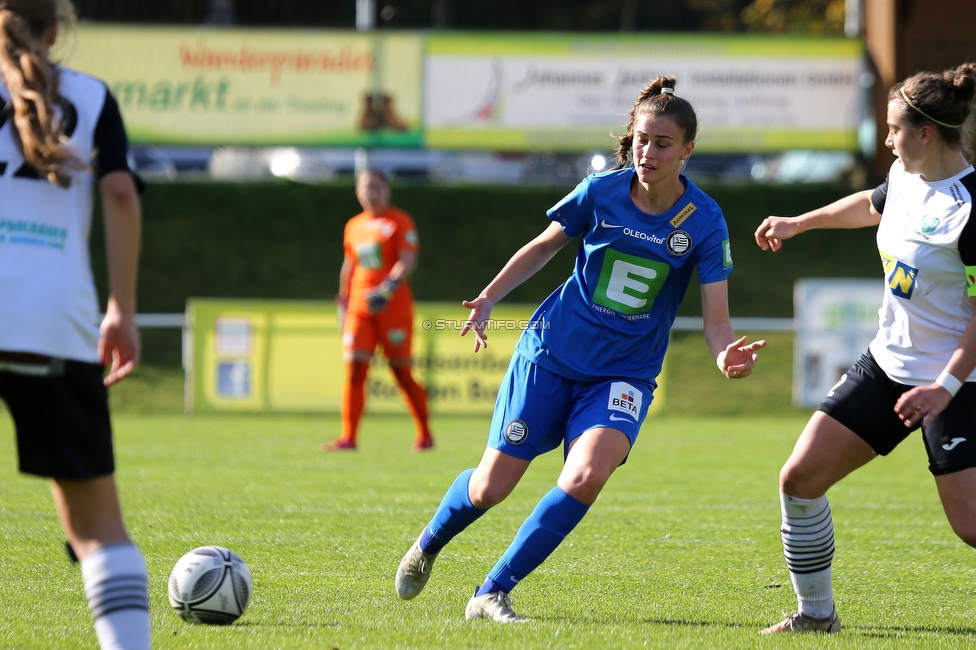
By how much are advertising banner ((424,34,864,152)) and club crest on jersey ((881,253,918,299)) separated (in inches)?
555

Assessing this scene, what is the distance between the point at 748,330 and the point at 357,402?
6.63 meters

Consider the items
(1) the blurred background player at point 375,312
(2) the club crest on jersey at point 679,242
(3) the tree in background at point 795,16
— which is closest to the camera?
(2) the club crest on jersey at point 679,242

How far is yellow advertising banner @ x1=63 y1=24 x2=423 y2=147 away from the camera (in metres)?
17.7

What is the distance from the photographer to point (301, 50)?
17.8 metres

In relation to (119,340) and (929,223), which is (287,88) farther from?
(119,340)

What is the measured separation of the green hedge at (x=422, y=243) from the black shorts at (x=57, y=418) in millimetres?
14518

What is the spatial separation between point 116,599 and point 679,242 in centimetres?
232

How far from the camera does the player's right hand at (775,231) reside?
14.3 feet

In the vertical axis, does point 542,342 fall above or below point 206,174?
above

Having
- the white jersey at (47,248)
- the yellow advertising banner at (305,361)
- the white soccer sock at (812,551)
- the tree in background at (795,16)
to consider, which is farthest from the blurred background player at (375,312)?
the tree in background at (795,16)

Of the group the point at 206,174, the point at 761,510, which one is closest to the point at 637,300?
the point at 761,510

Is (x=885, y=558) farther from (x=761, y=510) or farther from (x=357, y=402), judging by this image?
(x=357, y=402)

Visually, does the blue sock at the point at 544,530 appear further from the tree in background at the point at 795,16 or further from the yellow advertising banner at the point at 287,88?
the tree in background at the point at 795,16

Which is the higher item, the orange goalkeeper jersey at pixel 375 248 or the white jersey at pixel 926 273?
the white jersey at pixel 926 273
